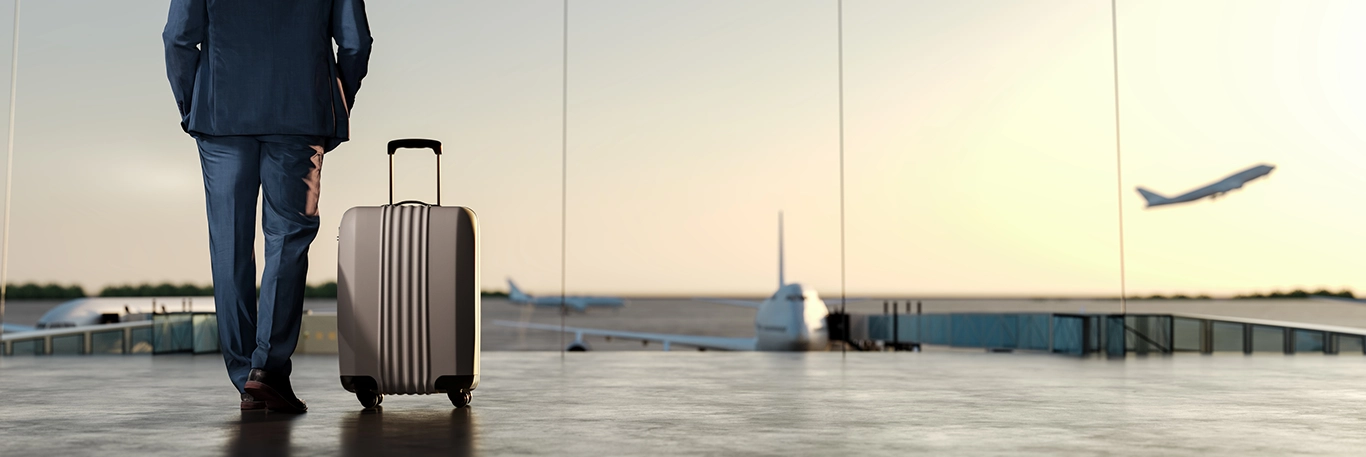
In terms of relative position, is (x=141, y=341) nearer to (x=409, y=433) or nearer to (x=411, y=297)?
(x=411, y=297)

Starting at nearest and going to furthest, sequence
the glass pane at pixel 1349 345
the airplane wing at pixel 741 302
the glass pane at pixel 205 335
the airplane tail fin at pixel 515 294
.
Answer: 1. the glass pane at pixel 205 335
2. the glass pane at pixel 1349 345
3. the airplane tail fin at pixel 515 294
4. the airplane wing at pixel 741 302

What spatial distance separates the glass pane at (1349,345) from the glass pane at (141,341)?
5684 millimetres

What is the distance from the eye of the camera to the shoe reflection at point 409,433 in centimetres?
154

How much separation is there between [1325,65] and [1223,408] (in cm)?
436

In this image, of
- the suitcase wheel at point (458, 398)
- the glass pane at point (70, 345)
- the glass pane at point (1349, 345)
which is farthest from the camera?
the glass pane at point (1349, 345)

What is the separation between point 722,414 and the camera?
207cm

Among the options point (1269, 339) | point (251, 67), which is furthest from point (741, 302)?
point (251, 67)

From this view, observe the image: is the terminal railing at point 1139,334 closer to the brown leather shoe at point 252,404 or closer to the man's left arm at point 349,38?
the man's left arm at point 349,38

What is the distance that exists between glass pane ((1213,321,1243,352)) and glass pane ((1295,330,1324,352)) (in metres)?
0.26

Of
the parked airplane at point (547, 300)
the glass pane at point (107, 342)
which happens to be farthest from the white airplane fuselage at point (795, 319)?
the glass pane at point (107, 342)

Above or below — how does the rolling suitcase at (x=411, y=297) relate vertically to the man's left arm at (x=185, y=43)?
below

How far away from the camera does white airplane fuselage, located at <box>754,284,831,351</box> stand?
5203 mm

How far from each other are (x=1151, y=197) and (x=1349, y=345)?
117 centimetres

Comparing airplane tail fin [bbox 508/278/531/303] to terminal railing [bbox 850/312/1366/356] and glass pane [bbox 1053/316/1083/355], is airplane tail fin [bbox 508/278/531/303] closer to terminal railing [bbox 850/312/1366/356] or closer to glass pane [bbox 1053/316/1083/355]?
terminal railing [bbox 850/312/1366/356]
